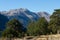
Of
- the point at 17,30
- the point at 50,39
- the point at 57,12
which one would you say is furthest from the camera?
the point at 57,12

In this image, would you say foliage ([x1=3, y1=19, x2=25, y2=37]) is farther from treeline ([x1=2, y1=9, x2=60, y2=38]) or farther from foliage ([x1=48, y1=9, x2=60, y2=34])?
foliage ([x1=48, y1=9, x2=60, y2=34])

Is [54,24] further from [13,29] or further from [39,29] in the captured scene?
[13,29]

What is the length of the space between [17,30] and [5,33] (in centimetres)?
542

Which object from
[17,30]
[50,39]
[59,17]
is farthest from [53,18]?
[50,39]

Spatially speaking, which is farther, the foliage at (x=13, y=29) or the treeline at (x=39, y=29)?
the foliage at (x=13, y=29)

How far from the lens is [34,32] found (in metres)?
82.7

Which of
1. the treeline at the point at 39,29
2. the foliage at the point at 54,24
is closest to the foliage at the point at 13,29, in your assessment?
the treeline at the point at 39,29

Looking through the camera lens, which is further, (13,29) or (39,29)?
(13,29)

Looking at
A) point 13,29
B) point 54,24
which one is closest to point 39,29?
point 54,24

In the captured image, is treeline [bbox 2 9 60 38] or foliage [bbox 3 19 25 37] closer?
treeline [bbox 2 9 60 38]

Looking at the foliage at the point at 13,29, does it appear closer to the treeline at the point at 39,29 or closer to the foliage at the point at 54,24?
the treeline at the point at 39,29

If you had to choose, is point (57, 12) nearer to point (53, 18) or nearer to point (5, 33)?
point (53, 18)

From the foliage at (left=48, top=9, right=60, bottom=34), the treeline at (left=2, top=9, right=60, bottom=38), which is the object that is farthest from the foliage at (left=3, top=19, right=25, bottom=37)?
the foliage at (left=48, top=9, right=60, bottom=34)

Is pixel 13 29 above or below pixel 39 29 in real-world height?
above
